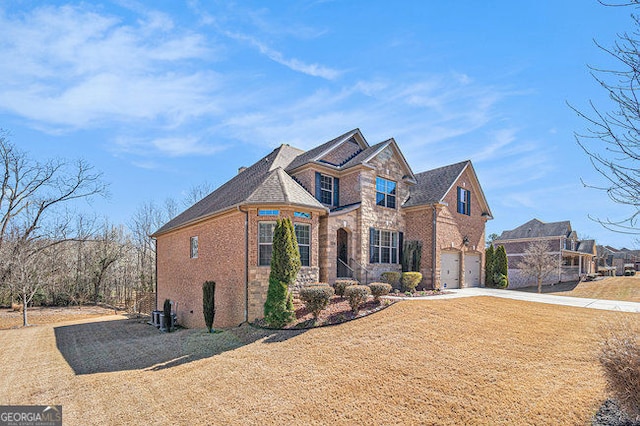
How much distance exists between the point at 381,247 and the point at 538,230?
2978 cm

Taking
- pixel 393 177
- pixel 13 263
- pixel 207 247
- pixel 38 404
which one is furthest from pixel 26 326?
pixel 393 177

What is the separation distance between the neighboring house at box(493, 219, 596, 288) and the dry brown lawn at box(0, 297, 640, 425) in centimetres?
2456

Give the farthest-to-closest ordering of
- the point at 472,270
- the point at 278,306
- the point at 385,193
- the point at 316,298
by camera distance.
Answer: the point at 472,270 → the point at 385,193 → the point at 278,306 → the point at 316,298

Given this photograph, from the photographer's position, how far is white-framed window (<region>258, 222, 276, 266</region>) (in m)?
13.6

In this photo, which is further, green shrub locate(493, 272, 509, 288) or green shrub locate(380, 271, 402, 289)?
green shrub locate(493, 272, 509, 288)

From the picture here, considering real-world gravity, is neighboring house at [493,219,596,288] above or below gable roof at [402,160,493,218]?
below

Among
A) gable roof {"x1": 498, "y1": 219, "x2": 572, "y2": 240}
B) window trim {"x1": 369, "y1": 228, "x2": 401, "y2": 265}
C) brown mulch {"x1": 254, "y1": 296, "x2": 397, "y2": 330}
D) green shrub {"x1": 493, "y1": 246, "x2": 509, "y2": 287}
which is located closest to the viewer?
brown mulch {"x1": 254, "y1": 296, "x2": 397, "y2": 330}

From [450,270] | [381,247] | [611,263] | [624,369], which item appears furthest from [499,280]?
[611,263]

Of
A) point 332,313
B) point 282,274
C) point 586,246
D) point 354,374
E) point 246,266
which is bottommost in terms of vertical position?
point 354,374

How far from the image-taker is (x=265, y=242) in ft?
45.0

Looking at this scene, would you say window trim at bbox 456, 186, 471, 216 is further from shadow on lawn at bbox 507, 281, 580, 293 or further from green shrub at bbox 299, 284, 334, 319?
green shrub at bbox 299, 284, 334, 319

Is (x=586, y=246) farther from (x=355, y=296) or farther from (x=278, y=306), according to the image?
(x=278, y=306)

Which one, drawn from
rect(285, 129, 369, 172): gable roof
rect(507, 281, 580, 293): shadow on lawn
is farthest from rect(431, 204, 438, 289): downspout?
rect(507, 281, 580, 293): shadow on lawn

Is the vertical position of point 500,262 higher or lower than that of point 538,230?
lower
